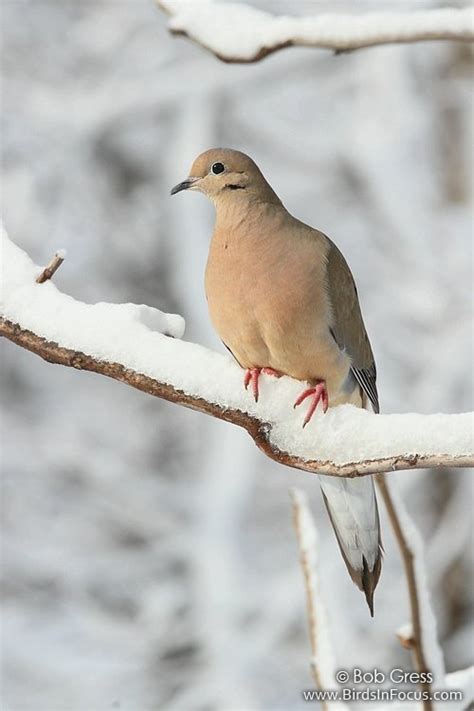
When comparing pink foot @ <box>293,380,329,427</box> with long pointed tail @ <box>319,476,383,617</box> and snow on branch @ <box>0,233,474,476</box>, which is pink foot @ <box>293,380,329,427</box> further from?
long pointed tail @ <box>319,476,383,617</box>

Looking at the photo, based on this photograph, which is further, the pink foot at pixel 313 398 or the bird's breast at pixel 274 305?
the bird's breast at pixel 274 305

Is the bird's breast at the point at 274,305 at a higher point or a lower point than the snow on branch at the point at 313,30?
lower

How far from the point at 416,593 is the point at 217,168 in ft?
4.33

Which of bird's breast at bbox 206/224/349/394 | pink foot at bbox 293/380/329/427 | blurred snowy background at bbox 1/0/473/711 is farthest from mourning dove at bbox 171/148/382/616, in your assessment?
blurred snowy background at bbox 1/0/473/711

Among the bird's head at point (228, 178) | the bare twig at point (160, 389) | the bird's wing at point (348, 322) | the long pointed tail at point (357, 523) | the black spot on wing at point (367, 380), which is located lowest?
the long pointed tail at point (357, 523)

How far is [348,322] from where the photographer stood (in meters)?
2.96

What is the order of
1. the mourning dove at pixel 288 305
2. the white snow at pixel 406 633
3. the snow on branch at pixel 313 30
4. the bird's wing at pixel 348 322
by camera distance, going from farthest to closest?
the bird's wing at pixel 348 322, the mourning dove at pixel 288 305, the snow on branch at pixel 313 30, the white snow at pixel 406 633

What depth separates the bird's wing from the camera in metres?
2.88

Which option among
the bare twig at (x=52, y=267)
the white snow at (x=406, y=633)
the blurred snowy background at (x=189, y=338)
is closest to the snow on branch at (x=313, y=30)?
the bare twig at (x=52, y=267)

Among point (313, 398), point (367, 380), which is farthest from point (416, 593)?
point (367, 380)

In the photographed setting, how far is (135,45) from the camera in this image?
22.0 feet

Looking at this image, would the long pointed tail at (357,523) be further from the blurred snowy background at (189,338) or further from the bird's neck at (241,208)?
the blurred snowy background at (189,338)

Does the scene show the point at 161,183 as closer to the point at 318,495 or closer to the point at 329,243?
the point at 318,495

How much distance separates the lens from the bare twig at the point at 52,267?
225cm
